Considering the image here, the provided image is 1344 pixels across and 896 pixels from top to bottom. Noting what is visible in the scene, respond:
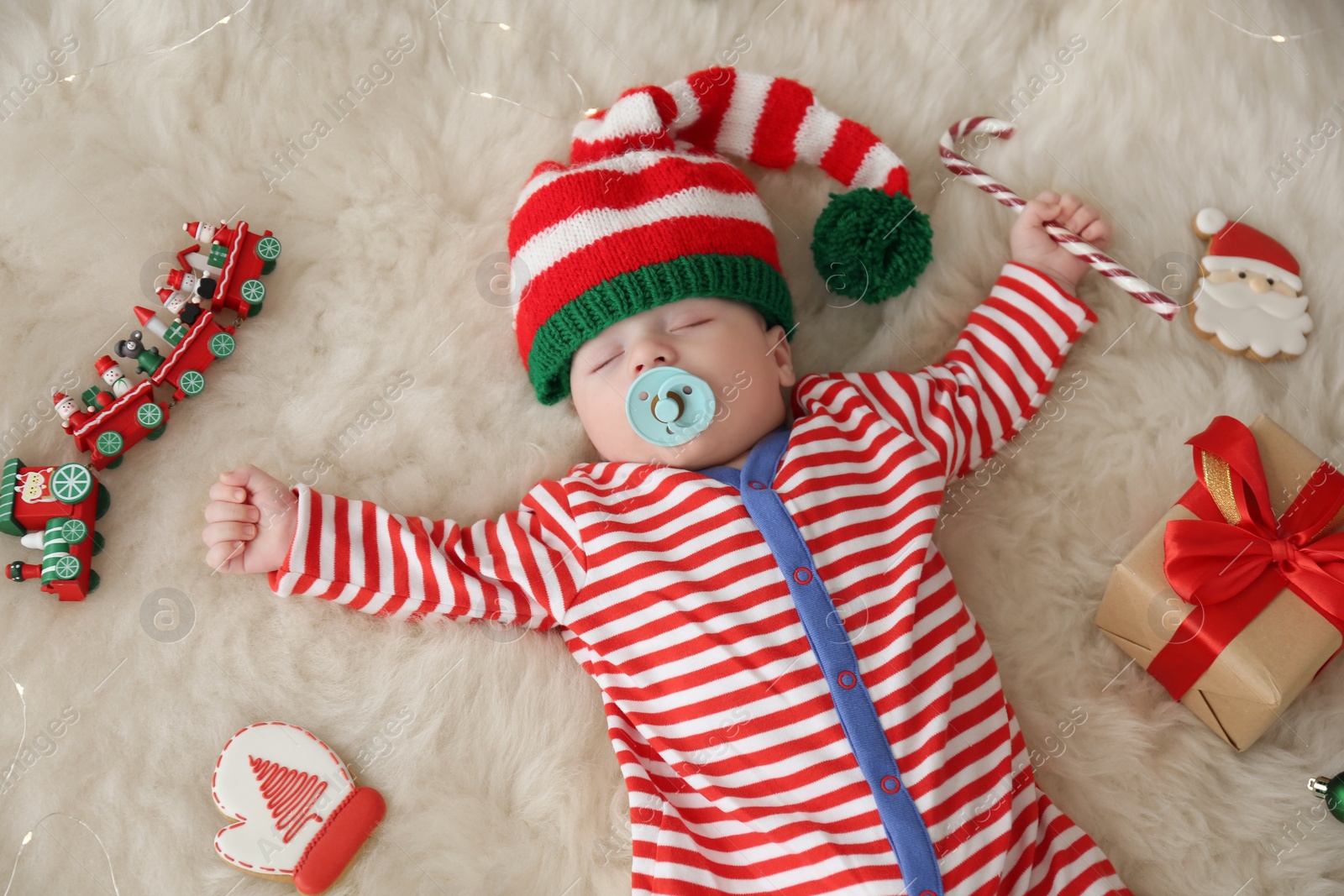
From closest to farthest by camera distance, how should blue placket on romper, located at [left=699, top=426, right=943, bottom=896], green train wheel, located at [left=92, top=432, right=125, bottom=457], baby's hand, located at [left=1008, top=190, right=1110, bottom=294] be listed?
blue placket on romper, located at [left=699, top=426, right=943, bottom=896] → green train wheel, located at [left=92, top=432, right=125, bottom=457] → baby's hand, located at [left=1008, top=190, right=1110, bottom=294]

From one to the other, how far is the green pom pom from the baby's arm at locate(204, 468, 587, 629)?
2.04 feet

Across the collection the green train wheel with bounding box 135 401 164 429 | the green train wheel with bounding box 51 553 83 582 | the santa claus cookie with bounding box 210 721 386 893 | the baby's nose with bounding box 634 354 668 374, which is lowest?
Answer: the santa claus cookie with bounding box 210 721 386 893

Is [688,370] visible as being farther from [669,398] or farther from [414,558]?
[414,558]

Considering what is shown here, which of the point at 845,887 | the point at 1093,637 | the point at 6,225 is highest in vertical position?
the point at 6,225

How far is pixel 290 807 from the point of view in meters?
1.33

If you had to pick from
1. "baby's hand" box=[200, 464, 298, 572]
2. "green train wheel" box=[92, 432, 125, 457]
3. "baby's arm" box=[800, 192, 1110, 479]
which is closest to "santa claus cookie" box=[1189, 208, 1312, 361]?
"baby's arm" box=[800, 192, 1110, 479]

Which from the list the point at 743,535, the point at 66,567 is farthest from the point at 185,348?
the point at 743,535

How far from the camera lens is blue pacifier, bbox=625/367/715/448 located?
1418mm

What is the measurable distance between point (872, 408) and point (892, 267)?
0.24 metres

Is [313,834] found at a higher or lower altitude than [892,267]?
lower

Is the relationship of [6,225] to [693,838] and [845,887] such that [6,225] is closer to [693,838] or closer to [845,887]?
[693,838]

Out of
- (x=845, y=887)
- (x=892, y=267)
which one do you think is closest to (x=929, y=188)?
(x=892, y=267)

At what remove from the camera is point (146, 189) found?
156cm

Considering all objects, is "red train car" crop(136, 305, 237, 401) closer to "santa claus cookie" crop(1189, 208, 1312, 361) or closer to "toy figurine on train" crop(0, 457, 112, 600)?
"toy figurine on train" crop(0, 457, 112, 600)
